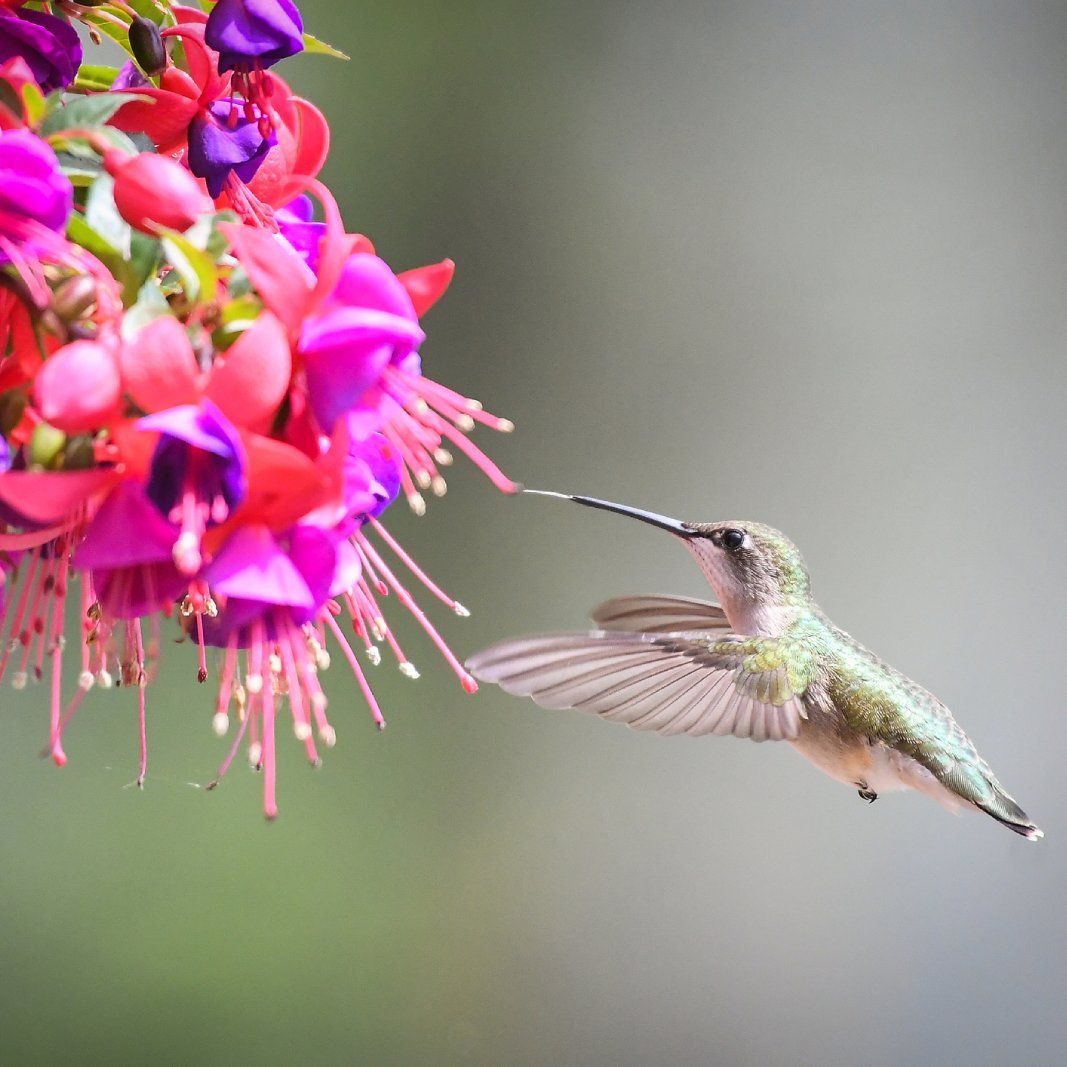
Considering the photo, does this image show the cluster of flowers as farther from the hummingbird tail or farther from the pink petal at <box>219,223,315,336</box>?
the hummingbird tail

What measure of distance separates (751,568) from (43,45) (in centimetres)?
98

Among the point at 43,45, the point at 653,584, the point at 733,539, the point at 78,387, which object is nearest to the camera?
the point at 78,387

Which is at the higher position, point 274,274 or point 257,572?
point 274,274

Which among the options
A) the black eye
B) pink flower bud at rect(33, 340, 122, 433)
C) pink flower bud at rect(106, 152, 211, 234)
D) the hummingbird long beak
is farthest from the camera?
the black eye

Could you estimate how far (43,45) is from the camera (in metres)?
0.73

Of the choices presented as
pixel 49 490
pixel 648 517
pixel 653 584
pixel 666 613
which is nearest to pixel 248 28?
pixel 49 490

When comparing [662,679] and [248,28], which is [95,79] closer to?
[248,28]

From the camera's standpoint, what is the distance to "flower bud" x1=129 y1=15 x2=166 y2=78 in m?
0.79

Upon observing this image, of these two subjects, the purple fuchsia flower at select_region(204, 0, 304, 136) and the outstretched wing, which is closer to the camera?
the purple fuchsia flower at select_region(204, 0, 304, 136)

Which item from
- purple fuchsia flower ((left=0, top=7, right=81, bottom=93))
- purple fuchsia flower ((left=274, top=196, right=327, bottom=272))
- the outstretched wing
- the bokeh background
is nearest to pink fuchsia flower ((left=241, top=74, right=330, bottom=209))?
purple fuchsia flower ((left=274, top=196, right=327, bottom=272))

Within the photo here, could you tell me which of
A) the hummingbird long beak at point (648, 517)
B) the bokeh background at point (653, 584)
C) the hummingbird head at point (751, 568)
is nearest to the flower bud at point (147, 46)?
the hummingbird long beak at point (648, 517)

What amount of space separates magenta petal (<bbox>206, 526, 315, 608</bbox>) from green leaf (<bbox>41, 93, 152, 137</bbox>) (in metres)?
0.22

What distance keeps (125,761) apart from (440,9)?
2228 mm

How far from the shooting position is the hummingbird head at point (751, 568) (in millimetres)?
1513
